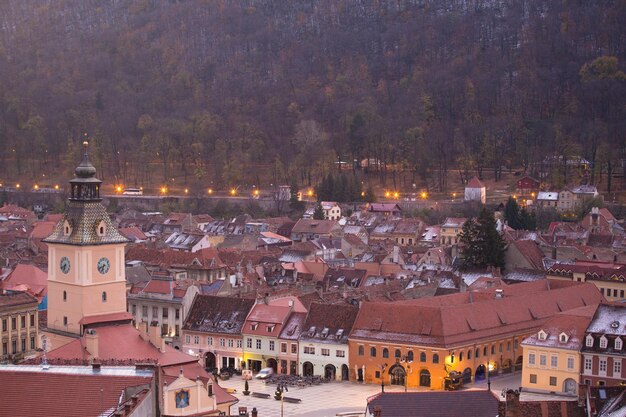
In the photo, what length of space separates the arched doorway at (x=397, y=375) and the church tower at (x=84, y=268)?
626 inches

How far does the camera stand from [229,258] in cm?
8919

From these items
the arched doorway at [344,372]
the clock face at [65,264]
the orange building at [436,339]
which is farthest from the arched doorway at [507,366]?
the clock face at [65,264]

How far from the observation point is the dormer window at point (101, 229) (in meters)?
49.7

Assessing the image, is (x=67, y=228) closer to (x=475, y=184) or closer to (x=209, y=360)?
(x=209, y=360)

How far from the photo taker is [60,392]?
31031 millimetres

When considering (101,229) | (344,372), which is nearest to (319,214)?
(344,372)

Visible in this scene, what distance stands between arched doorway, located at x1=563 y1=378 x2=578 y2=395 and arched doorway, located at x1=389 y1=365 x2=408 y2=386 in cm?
819

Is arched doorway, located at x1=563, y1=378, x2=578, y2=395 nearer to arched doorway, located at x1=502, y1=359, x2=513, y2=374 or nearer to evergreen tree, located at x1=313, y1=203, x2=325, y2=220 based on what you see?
arched doorway, located at x1=502, y1=359, x2=513, y2=374

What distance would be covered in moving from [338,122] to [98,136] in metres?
40.8

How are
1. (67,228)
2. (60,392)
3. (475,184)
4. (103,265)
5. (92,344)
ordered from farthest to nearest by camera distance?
(475,184), (67,228), (103,265), (92,344), (60,392)

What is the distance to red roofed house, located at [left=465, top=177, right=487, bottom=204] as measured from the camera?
13375 centimetres

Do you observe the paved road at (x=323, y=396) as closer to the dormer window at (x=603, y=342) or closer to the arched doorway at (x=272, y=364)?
the arched doorway at (x=272, y=364)

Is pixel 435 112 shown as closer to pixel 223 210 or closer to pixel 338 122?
pixel 338 122

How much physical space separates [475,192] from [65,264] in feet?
293
